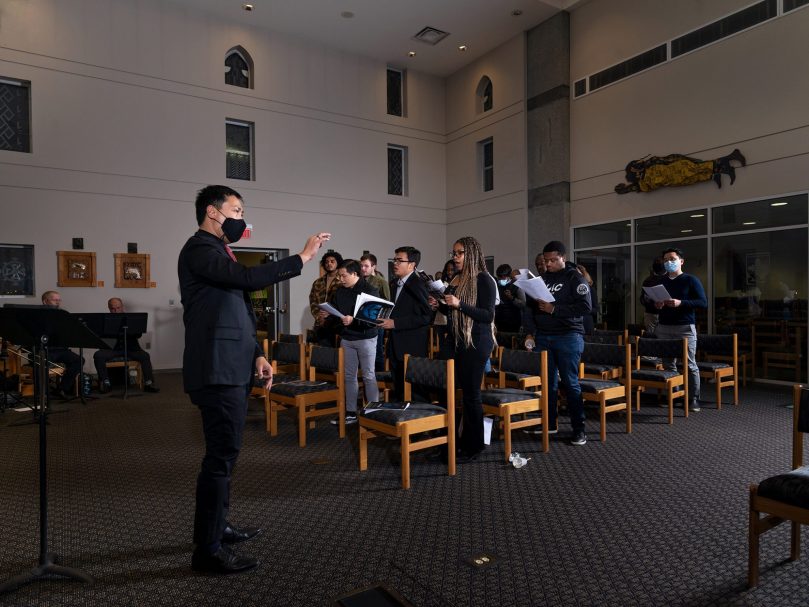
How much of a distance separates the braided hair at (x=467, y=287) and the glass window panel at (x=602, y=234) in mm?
6117

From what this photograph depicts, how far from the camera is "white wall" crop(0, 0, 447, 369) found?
821 cm

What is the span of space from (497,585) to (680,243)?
734 centimetres

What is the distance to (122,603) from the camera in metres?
2.10

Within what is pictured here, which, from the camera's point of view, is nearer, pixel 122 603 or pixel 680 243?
pixel 122 603

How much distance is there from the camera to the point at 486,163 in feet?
38.8

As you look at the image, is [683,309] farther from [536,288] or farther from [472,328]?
[472,328]

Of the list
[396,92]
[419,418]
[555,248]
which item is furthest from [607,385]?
[396,92]

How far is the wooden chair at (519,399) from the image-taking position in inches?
150

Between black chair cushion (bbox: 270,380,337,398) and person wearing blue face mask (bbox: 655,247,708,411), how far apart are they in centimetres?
363

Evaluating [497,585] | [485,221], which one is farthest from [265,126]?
[497,585]

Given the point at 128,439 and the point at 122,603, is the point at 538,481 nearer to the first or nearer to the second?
the point at 122,603

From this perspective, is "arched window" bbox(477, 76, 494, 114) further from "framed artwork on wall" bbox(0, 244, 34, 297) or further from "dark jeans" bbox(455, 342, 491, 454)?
"dark jeans" bbox(455, 342, 491, 454)

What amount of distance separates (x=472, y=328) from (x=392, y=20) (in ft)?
28.0

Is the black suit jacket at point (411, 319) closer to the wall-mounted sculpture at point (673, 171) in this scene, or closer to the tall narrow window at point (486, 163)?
the wall-mounted sculpture at point (673, 171)
